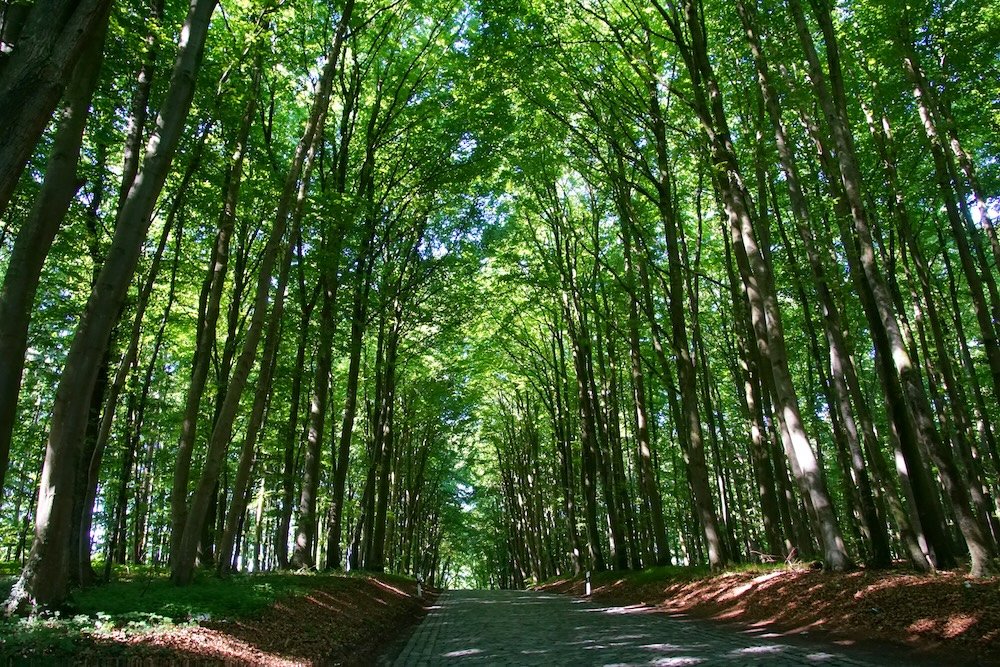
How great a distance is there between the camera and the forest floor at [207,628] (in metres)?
4.88

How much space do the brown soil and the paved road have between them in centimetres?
81

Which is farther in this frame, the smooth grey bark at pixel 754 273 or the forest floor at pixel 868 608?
the smooth grey bark at pixel 754 273

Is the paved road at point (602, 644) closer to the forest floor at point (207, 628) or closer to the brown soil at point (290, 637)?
the brown soil at point (290, 637)

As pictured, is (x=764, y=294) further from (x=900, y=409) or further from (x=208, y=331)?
(x=208, y=331)

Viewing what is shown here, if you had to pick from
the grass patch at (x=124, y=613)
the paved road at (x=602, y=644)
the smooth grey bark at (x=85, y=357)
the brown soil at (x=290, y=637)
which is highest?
the smooth grey bark at (x=85, y=357)

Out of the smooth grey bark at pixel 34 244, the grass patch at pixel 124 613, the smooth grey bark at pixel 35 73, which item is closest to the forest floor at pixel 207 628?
the grass patch at pixel 124 613

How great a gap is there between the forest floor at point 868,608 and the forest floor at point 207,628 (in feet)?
21.2

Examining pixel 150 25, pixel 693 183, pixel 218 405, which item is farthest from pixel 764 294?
pixel 218 405

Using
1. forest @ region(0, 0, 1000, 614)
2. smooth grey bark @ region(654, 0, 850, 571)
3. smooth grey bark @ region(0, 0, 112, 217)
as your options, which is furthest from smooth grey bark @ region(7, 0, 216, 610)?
smooth grey bark @ region(654, 0, 850, 571)

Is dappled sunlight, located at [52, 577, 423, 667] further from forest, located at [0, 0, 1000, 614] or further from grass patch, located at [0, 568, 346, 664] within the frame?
forest, located at [0, 0, 1000, 614]

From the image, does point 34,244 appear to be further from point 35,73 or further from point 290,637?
point 290,637

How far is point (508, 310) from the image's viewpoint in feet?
93.5

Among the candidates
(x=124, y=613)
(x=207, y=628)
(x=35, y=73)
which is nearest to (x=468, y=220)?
(x=207, y=628)

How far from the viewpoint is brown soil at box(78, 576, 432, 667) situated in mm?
5316
